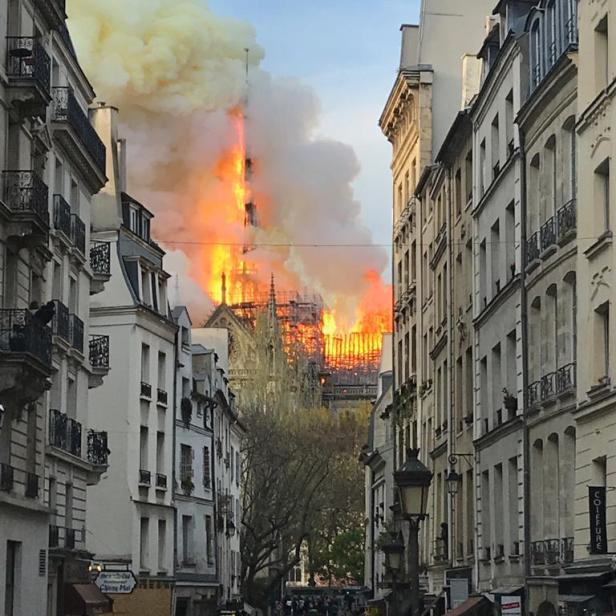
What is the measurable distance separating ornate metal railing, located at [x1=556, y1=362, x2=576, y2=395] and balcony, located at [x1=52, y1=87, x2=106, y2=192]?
1352 centimetres

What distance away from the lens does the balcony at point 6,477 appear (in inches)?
1196

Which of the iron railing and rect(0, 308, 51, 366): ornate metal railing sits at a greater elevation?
the iron railing

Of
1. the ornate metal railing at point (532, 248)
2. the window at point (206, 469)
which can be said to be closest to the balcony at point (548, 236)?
the ornate metal railing at point (532, 248)

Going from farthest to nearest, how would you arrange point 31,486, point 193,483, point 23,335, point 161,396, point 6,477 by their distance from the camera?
point 193,483
point 161,396
point 31,486
point 6,477
point 23,335

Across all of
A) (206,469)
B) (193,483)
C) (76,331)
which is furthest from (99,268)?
(206,469)

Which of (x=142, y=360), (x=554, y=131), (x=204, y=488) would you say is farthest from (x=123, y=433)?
(x=554, y=131)

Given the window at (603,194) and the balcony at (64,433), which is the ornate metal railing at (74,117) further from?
the window at (603,194)

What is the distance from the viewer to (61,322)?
37.9 meters

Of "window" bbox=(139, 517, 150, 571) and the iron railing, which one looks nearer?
"window" bbox=(139, 517, 150, 571)

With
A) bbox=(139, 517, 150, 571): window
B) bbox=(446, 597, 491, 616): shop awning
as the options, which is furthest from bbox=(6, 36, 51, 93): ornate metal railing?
bbox=(139, 517, 150, 571): window

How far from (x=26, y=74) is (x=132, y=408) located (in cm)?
2574

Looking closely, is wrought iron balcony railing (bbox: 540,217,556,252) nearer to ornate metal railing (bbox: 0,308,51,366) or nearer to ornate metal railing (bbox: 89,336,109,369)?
ornate metal railing (bbox: 0,308,51,366)

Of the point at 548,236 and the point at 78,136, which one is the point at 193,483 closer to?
the point at 78,136

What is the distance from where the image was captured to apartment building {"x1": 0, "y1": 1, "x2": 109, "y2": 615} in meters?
30.3
